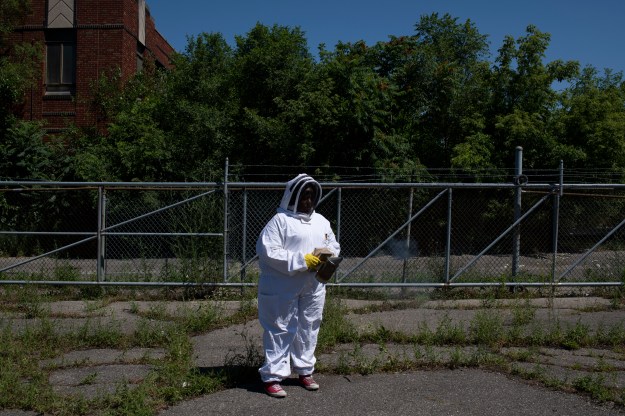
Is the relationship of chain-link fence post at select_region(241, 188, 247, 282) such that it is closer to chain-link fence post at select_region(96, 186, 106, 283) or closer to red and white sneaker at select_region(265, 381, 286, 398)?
chain-link fence post at select_region(96, 186, 106, 283)

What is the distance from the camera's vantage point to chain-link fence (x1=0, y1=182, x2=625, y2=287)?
9844 millimetres

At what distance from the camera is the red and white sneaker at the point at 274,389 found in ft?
17.9

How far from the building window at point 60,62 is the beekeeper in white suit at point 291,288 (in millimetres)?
16458

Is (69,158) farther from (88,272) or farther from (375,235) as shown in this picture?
(375,235)

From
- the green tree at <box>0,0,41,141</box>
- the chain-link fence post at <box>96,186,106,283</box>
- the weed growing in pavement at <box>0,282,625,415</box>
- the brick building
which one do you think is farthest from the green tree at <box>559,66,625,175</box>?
the green tree at <box>0,0,41,141</box>

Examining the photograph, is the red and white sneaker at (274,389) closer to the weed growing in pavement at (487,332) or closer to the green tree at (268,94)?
the weed growing in pavement at (487,332)

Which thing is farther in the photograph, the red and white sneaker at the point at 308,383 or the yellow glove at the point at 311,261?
the red and white sneaker at the point at 308,383

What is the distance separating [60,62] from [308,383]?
17418mm

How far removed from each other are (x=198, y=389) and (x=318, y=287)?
1.35 meters

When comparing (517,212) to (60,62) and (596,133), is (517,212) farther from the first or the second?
(60,62)

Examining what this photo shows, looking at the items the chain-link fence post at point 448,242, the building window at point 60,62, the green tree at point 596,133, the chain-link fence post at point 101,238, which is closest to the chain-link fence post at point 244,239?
the chain-link fence post at point 101,238

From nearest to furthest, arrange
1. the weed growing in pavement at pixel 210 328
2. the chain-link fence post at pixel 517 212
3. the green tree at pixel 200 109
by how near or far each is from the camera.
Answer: the weed growing in pavement at pixel 210 328 → the chain-link fence post at pixel 517 212 → the green tree at pixel 200 109

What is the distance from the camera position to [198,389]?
5555 millimetres

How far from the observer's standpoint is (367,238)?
1053 centimetres
